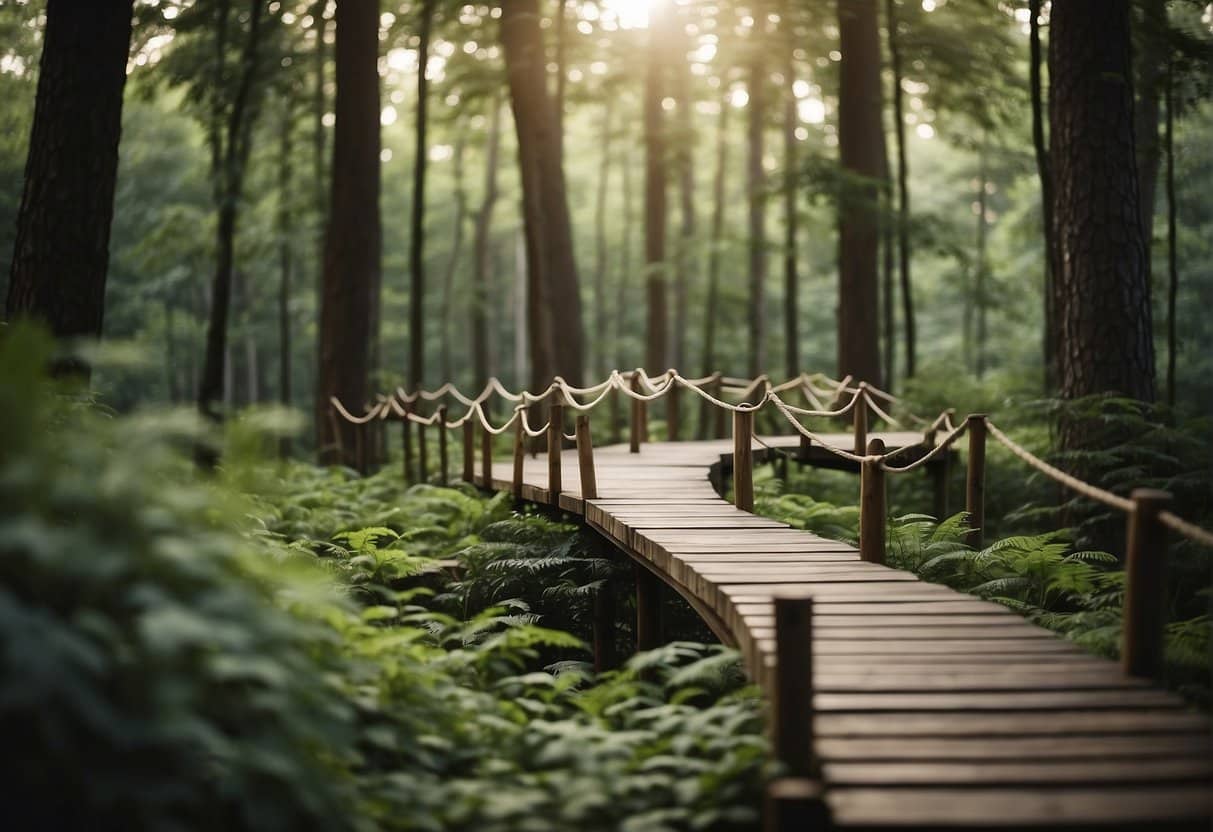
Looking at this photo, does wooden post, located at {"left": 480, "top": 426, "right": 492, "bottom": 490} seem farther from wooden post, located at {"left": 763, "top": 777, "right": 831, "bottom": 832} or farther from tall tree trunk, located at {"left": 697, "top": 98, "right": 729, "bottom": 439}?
tall tree trunk, located at {"left": 697, "top": 98, "right": 729, "bottom": 439}

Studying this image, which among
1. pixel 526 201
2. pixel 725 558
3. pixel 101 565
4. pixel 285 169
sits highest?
pixel 285 169

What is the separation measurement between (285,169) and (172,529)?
21.5 m

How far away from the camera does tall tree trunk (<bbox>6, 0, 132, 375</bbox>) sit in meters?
8.88

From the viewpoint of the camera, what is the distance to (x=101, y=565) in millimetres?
3373

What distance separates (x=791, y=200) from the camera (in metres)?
21.2

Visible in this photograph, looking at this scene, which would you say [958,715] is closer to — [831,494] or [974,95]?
[831,494]

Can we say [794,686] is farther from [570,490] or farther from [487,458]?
[487,458]

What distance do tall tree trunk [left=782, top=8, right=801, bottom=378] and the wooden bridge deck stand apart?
39.0ft

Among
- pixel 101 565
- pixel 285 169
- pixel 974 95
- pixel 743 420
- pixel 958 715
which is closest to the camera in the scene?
pixel 101 565

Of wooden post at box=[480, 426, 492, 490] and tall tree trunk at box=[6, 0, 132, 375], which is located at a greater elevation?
tall tree trunk at box=[6, 0, 132, 375]

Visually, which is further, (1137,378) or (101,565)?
(1137,378)

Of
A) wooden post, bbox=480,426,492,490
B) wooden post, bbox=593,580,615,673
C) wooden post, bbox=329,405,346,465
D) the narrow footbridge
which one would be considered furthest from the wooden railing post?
the narrow footbridge

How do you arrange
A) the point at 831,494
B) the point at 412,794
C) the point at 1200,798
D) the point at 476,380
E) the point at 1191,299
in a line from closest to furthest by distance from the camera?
the point at 1200,798
the point at 412,794
the point at 831,494
the point at 1191,299
the point at 476,380

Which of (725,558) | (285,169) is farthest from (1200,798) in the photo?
(285,169)
